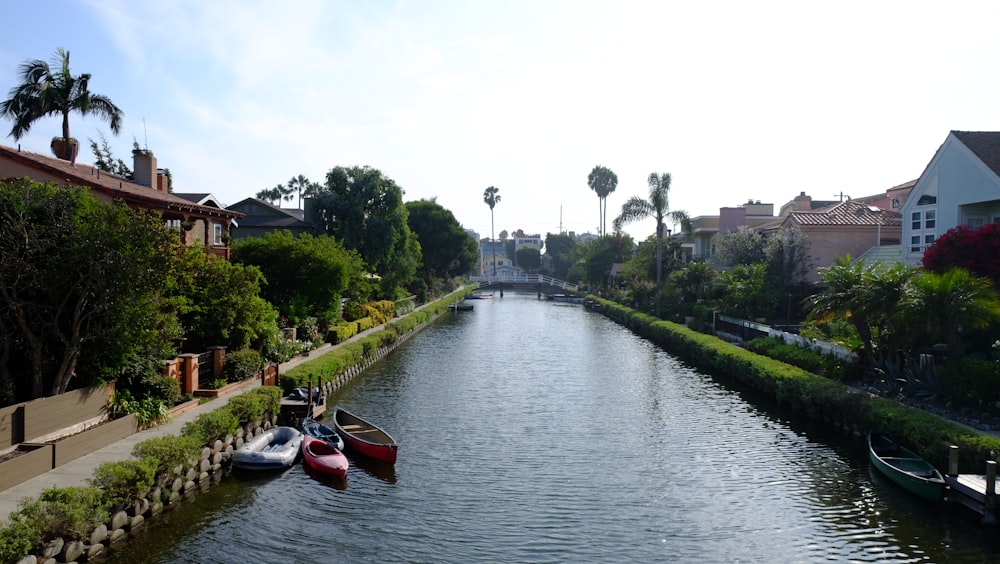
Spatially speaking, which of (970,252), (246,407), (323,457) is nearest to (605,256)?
(970,252)

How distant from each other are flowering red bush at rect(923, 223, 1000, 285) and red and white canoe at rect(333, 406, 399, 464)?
873 inches

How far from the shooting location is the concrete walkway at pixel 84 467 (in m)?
15.3

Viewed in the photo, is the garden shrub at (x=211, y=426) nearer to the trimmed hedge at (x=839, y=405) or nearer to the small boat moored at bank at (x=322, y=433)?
the small boat moored at bank at (x=322, y=433)

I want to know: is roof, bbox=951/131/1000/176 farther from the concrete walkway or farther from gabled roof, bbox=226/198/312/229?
gabled roof, bbox=226/198/312/229

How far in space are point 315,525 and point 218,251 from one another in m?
24.4

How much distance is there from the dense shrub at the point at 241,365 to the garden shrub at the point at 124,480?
11723mm

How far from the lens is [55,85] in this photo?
43156 mm

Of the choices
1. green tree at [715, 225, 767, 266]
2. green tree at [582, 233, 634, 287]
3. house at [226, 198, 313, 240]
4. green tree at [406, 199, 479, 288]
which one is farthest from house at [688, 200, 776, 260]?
house at [226, 198, 313, 240]

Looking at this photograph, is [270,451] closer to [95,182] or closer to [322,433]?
[322,433]

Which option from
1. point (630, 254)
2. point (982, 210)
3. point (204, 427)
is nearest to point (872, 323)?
point (982, 210)

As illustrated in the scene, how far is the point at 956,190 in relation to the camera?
34.2 meters

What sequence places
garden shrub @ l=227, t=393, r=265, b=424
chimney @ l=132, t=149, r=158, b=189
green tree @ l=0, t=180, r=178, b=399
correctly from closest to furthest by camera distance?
1. green tree @ l=0, t=180, r=178, b=399
2. garden shrub @ l=227, t=393, r=265, b=424
3. chimney @ l=132, t=149, r=158, b=189

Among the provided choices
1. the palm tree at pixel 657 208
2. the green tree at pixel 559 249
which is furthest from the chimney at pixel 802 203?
the green tree at pixel 559 249

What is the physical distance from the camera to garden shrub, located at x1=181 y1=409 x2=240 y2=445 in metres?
20.3
